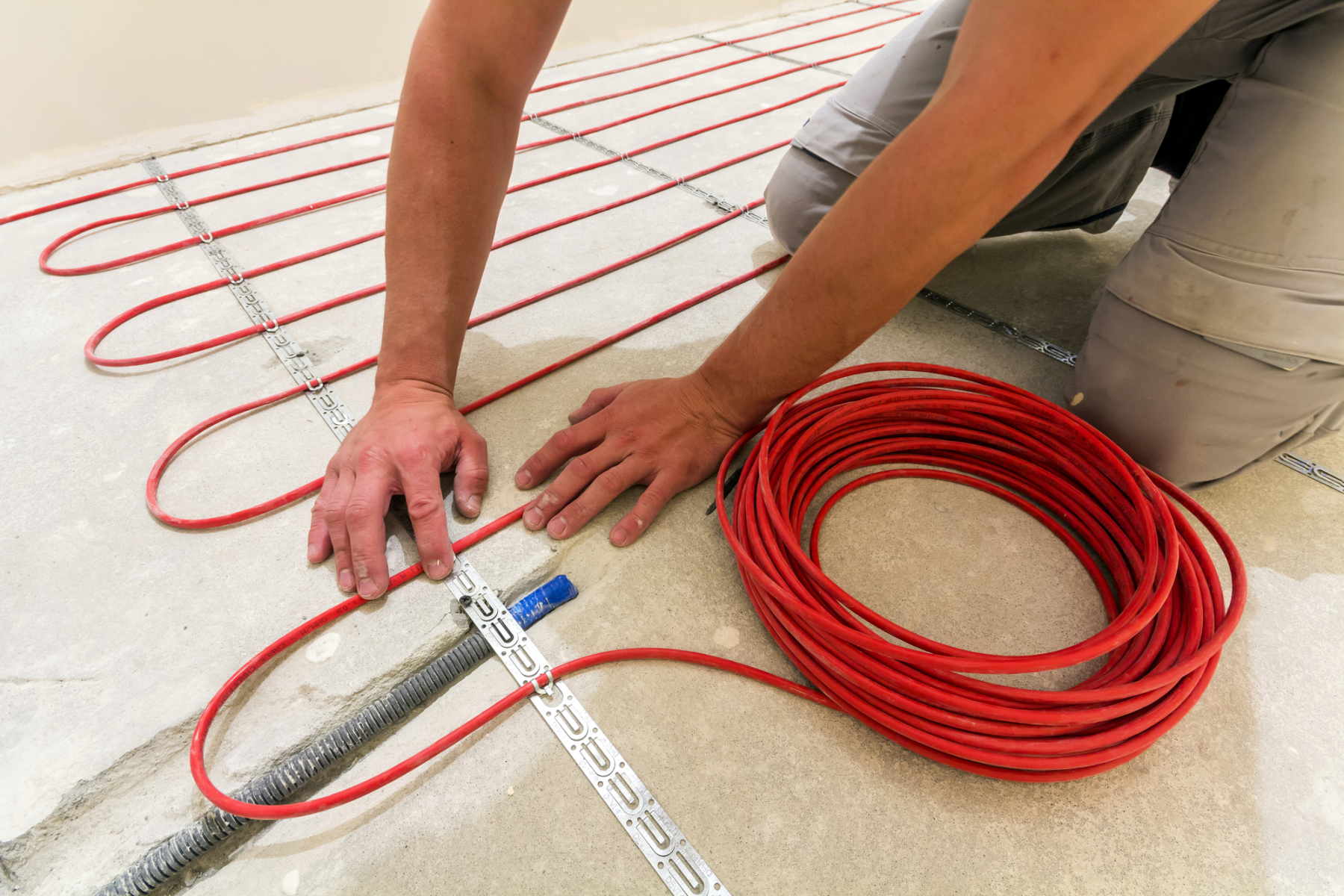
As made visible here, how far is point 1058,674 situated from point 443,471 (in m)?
1.14

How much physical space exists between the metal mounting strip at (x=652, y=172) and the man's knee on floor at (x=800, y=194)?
184 millimetres

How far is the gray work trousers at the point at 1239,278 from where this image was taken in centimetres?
118

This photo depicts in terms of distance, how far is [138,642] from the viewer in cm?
108

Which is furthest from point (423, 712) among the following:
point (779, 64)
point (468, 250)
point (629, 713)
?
point (779, 64)

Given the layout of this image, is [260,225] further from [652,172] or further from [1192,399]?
[1192,399]

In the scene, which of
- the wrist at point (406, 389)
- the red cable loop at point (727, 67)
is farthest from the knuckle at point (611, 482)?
the red cable loop at point (727, 67)

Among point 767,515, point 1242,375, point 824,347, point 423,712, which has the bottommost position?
point 423,712

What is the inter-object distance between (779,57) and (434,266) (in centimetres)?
321

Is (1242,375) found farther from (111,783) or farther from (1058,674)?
(111,783)

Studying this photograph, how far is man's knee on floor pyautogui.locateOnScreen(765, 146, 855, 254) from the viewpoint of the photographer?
5.97 ft

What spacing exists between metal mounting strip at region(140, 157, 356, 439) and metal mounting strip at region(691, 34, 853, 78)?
2.93 meters

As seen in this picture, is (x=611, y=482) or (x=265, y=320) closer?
(x=611, y=482)

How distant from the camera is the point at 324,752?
0.96 metres

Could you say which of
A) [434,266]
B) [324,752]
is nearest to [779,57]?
[434,266]
